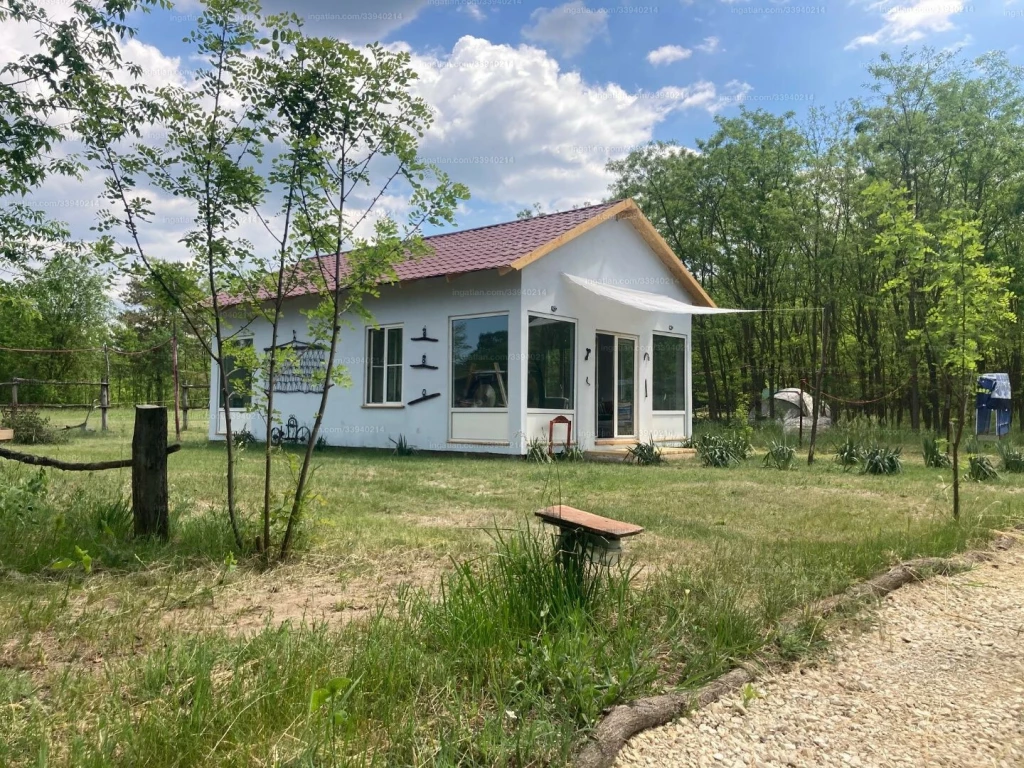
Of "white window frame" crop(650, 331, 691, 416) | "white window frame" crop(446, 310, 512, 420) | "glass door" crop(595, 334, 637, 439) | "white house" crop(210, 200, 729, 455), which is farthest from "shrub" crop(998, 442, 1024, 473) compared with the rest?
"white window frame" crop(446, 310, 512, 420)

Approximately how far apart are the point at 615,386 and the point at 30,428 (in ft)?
35.4

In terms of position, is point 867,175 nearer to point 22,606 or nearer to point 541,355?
point 541,355

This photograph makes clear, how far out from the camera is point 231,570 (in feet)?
11.6

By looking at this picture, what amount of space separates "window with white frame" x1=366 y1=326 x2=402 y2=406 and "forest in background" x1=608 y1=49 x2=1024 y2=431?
753cm

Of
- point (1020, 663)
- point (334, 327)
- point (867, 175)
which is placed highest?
point (867, 175)

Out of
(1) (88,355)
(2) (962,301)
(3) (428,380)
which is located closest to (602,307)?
(3) (428,380)

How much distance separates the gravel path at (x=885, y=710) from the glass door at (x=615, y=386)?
8.89 metres

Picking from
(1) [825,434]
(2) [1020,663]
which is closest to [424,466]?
(2) [1020,663]

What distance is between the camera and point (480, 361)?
11.0 metres

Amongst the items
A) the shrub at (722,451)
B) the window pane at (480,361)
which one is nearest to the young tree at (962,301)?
the shrub at (722,451)

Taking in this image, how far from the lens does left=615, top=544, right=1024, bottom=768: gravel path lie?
2.00 meters

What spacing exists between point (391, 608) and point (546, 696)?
3.23 feet

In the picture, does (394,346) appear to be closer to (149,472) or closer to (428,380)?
(428,380)

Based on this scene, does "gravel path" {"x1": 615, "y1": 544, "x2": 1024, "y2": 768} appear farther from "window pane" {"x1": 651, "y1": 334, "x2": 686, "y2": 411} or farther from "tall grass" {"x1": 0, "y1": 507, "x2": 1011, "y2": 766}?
"window pane" {"x1": 651, "y1": 334, "x2": 686, "y2": 411}
